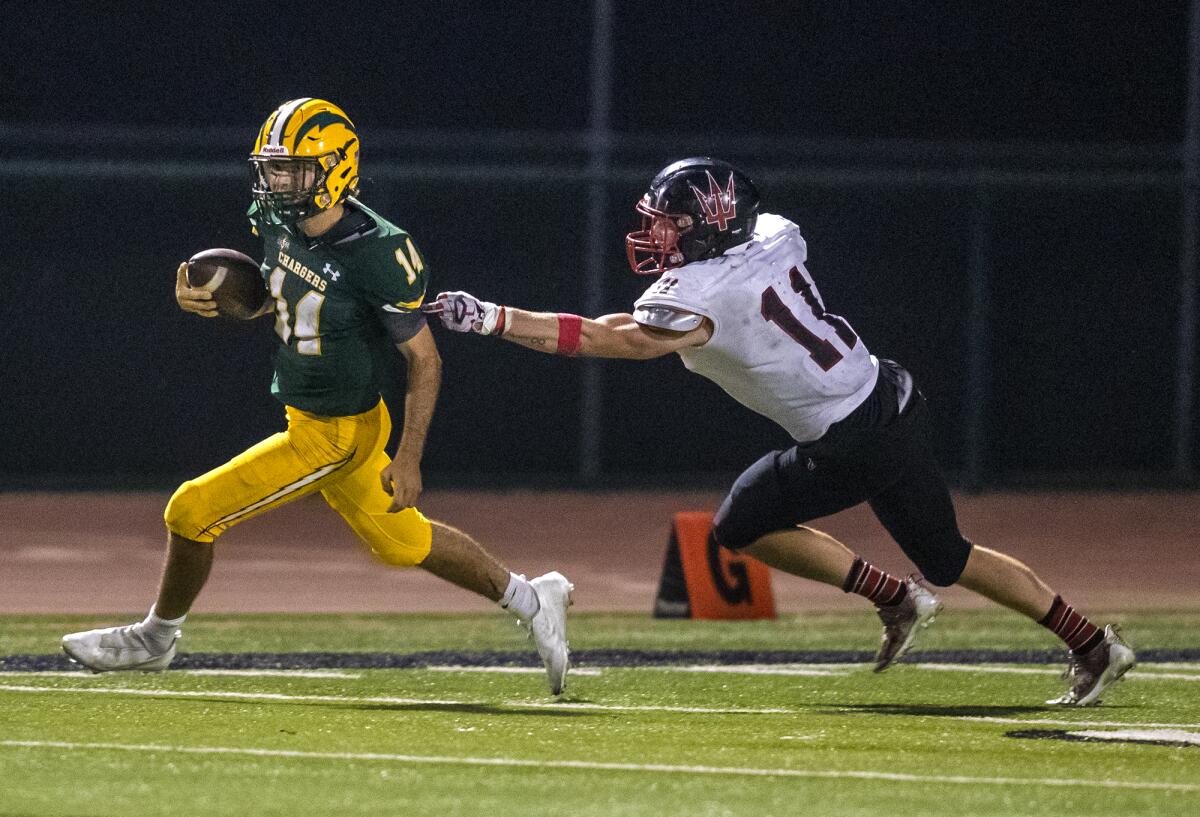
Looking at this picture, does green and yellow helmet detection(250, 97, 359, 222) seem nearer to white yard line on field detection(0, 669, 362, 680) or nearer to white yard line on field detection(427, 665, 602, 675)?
white yard line on field detection(0, 669, 362, 680)

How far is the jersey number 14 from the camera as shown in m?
6.75

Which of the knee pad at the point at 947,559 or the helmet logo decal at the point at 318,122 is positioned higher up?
the helmet logo decal at the point at 318,122

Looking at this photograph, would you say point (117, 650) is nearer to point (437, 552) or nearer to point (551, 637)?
point (437, 552)

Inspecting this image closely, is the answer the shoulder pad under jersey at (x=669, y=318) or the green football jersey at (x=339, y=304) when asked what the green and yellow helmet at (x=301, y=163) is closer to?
the green football jersey at (x=339, y=304)

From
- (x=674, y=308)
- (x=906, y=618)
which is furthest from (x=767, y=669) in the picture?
(x=674, y=308)

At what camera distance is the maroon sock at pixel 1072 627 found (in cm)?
703

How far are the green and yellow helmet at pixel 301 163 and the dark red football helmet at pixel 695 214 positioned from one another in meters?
0.90

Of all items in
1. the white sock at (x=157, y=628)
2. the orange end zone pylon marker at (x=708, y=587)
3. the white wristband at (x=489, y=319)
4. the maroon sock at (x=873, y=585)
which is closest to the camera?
the white wristband at (x=489, y=319)

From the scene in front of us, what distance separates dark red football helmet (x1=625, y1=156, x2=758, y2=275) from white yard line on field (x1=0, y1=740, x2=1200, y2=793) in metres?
1.78

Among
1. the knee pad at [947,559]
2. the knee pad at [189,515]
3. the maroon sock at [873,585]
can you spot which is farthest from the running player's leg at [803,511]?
the knee pad at [189,515]

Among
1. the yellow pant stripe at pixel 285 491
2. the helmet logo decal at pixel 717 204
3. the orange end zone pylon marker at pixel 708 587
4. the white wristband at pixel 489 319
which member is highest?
the helmet logo decal at pixel 717 204

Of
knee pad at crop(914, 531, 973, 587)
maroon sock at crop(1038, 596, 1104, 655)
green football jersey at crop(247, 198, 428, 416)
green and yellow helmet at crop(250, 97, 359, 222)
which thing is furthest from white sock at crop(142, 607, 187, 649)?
maroon sock at crop(1038, 596, 1104, 655)

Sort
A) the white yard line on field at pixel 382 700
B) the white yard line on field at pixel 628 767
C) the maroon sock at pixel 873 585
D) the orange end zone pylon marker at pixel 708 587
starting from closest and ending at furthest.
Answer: the white yard line on field at pixel 628 767 < the white yard line on field at pixel 382 700 < the maroon sock at pixel 873 585 < the orange end zone pylon marker at pixel 708 587

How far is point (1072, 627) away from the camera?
7.03 meters
